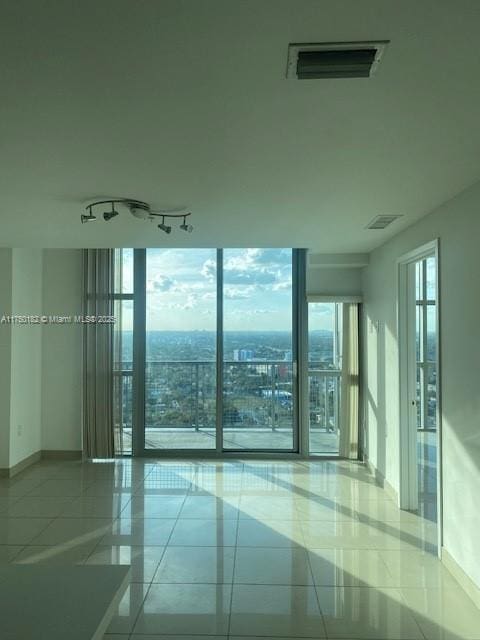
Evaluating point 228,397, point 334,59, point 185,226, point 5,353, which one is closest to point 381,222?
point 185,226

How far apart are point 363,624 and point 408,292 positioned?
2777 mm

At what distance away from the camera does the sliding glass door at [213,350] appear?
6.25 m

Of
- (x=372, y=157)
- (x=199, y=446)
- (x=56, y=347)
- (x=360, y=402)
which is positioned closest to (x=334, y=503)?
(x=360, y=402)

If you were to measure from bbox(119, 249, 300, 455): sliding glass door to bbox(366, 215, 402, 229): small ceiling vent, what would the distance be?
2251mm

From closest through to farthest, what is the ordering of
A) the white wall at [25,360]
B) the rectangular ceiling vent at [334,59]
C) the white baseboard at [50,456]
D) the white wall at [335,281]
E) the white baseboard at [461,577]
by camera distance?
the rectangular ceiling vent at [334,59]
the white baseboard at [461,577]
the white wall at [25,360]
the white baseboard at [50,456]
the white wall at [335,281]

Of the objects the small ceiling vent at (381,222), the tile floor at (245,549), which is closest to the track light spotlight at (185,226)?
the small ceiling vent at (381,222)

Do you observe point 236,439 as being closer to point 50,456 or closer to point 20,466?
point 50,456

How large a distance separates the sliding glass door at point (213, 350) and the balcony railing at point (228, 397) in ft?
0.04

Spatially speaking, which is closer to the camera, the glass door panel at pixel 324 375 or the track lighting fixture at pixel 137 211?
the track lighting fixture at pixel 137 211

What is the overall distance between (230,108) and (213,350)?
4589 millimetres

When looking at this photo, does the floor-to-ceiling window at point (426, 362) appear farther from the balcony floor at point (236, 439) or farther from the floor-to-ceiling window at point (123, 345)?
the floor-to-ceiling window at point (123, 345)

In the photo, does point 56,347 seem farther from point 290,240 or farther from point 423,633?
point 423,633

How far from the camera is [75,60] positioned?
154 cm

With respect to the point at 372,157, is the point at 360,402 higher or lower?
lower
